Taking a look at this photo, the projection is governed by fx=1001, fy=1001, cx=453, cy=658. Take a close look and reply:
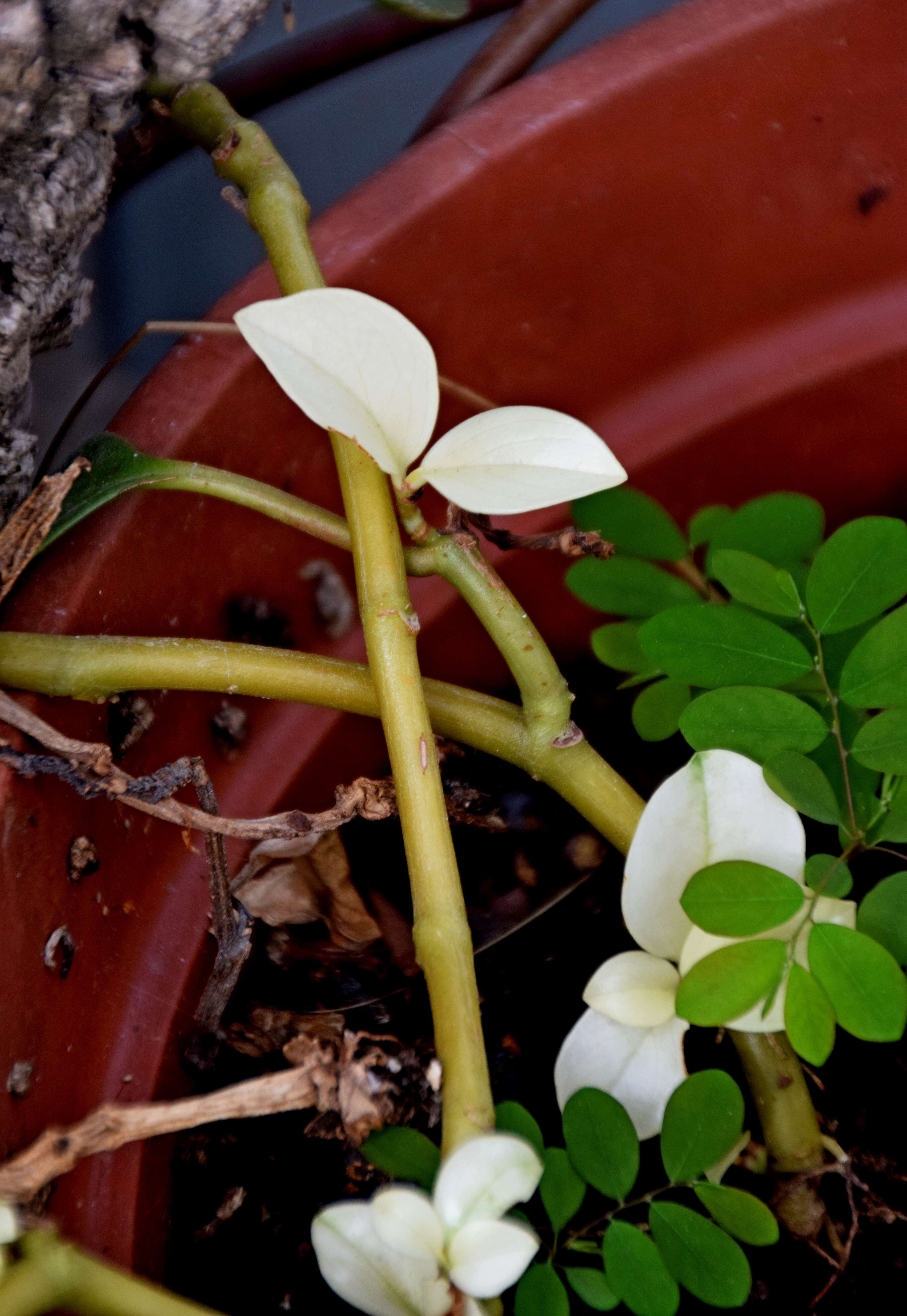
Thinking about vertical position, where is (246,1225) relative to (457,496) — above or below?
below

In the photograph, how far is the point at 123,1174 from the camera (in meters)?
0.55

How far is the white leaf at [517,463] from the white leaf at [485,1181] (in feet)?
0.85

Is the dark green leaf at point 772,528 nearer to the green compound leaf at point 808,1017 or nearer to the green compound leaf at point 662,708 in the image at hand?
→ the green compound leaf at point 662,708

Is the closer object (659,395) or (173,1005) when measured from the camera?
(173,1005)

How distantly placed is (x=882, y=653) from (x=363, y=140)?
0.71 meters

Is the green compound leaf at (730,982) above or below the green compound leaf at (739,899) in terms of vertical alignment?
below

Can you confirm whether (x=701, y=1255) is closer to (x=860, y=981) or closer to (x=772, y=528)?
(x=860, y=981)

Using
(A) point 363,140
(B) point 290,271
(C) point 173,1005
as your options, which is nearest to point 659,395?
(B) point 290,271

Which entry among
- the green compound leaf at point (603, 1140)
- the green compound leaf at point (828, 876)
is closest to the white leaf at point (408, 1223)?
the green compound leaf at point (603, 1140)

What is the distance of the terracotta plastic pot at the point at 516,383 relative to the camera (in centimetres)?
53

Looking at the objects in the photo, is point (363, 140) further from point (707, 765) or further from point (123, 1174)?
point (123, 1174)

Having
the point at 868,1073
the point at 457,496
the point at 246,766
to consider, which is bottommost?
the point at 868,1073

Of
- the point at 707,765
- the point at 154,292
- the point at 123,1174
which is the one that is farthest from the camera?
the point at 154,292

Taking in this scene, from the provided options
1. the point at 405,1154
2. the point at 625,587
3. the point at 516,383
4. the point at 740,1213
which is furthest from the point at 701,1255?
the point at 516,383
